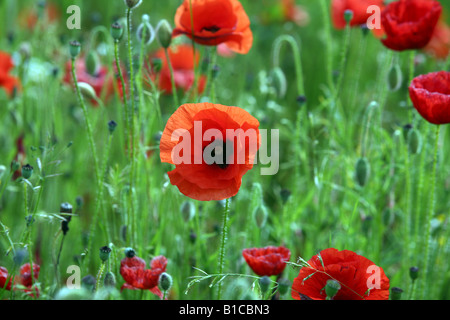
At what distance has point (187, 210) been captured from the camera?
112 centimetres

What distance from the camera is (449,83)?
0.98 meters

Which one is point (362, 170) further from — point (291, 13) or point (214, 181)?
point (291, 13)

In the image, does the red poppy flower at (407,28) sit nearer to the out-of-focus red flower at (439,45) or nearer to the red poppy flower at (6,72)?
the red poppy flower at (6,72)

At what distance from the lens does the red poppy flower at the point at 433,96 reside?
0.91m

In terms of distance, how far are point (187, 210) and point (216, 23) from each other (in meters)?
0.35

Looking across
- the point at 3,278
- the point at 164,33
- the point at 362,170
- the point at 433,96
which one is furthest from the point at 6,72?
the point at 433,96

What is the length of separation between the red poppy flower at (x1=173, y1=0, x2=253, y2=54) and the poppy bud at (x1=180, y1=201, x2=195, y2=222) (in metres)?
0.30

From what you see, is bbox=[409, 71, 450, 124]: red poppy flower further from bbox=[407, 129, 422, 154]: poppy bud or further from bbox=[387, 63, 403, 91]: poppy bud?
bbox=[387, 63, 403, 91]: poppy bud

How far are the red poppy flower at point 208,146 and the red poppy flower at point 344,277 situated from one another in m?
0.15

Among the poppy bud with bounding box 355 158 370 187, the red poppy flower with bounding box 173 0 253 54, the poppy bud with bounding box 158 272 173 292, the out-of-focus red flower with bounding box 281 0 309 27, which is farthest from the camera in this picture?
the out-of-focus red flower with bounding box 281 0 309 27

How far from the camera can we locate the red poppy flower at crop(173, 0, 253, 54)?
105cm

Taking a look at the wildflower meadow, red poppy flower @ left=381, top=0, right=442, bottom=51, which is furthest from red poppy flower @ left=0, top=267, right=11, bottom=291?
red poppy flower @ left=381, top=0, right=442, bottom=51

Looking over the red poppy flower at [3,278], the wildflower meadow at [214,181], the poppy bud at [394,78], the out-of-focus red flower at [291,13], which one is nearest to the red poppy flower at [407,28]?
the wildflower meadow at [214,181]
